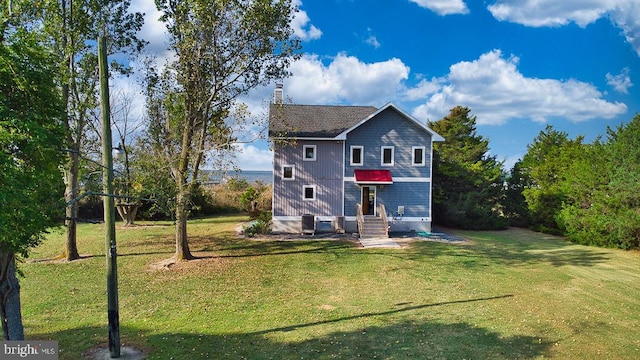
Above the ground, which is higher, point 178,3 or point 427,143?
point 178,3

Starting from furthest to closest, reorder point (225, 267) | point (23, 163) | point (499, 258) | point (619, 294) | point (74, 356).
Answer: point (499, 258)
point (225, 267)
point (619, 294)
point (74, 356)
point (23, 163)

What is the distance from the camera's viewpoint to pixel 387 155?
24.5m

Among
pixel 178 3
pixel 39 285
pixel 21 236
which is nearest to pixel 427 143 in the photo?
pixel 178 3

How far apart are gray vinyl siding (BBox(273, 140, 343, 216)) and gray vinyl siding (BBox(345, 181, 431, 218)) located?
2.08 feet

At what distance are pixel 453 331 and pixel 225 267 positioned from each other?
31.1ft

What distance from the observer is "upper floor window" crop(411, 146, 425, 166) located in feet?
80.6

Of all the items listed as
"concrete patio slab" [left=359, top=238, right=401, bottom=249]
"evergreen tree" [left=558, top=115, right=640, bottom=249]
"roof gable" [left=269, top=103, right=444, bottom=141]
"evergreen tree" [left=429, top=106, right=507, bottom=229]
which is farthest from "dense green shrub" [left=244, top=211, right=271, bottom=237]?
"evergreen tree" [left=558, top=115, right=640, bottom=249]

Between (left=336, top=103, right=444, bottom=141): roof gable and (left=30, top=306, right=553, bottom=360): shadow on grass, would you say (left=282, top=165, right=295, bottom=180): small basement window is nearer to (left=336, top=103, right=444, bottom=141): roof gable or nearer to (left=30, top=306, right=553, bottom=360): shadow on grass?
(left=336, top=103, right=444, bottom=141): roof gable

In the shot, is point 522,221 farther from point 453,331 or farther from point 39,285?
point 39,285

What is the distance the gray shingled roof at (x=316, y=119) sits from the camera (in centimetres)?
2397

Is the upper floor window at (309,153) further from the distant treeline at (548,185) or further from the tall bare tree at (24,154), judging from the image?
the tall bare tree at (24,154)

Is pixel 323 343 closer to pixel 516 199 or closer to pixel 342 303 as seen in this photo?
pixel 342 303

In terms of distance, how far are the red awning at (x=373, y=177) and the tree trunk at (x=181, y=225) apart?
408 inches

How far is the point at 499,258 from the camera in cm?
1862
